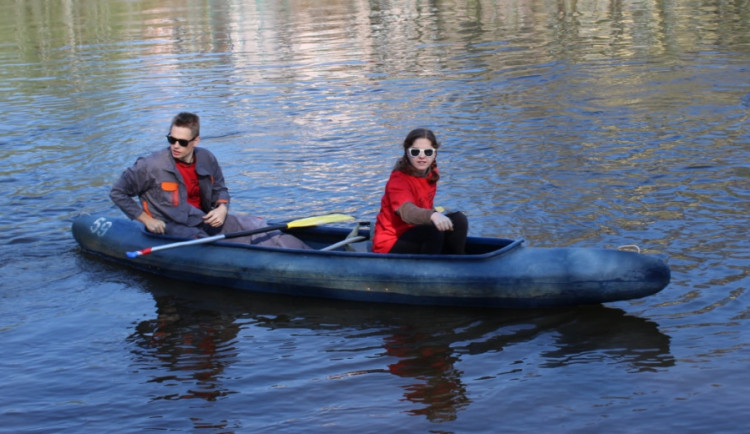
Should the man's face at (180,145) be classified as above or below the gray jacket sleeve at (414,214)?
above

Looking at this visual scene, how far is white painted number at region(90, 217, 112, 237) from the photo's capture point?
930 cm

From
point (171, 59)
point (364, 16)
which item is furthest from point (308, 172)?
point (364, 16)

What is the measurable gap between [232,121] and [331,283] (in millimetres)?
8567

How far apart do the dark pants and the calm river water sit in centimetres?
48

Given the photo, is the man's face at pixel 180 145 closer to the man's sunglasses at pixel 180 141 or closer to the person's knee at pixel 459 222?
the man's sunglasses at pixel 180 141

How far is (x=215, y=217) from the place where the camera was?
838 cm

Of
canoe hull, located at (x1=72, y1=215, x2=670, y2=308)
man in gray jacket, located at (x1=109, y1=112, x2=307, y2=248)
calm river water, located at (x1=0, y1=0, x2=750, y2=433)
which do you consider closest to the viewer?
calm river water, located at (x1=0, y1=0, x2=750, y2=433)

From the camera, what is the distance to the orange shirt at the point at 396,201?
7402 mm

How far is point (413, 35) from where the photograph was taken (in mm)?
26375

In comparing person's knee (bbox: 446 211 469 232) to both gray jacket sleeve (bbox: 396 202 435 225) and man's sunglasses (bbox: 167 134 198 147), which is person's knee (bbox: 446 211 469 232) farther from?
man's sunglasses (bbox: 167 134 198 147)

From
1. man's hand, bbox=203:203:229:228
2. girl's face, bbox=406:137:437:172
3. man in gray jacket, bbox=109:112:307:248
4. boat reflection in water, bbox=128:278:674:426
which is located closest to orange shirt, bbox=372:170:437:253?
girl's face, bbox=406:137:437:172

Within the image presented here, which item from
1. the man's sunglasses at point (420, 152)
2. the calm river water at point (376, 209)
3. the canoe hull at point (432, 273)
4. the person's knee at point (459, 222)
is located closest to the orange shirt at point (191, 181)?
the canoe hull at point (432, 273)

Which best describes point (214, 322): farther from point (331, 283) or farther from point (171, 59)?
point (171, 59)

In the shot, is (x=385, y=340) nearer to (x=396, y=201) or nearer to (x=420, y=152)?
(x=396, y=201)
